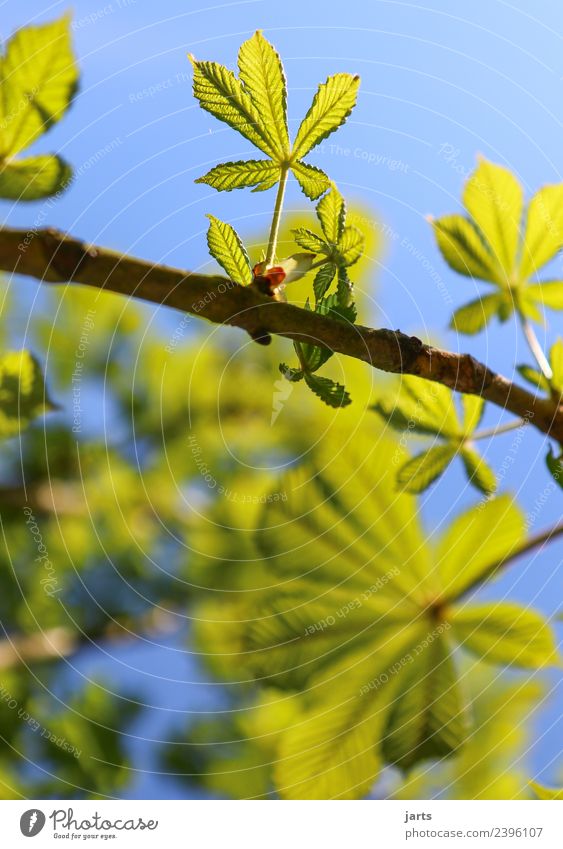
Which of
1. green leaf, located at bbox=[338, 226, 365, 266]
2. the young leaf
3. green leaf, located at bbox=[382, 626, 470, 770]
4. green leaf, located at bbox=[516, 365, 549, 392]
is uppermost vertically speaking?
the young leaf

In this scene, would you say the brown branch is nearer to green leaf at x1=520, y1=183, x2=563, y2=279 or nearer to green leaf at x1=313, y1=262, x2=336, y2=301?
green leaf at x1=313, y1=262, x2=336, y2=301

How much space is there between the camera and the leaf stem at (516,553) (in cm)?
60

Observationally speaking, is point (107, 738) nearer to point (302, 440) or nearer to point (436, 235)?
point (302, 440)

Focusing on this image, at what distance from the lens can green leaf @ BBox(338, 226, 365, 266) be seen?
1.49ft

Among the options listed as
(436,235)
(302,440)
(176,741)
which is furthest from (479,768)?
(436,235)

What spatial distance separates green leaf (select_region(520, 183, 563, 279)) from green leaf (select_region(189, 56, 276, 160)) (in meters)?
0.32

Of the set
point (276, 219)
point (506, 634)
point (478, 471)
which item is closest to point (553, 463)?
point (478, 471)

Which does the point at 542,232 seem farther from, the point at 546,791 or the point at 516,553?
the point at 546,791

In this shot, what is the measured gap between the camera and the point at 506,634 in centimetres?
62

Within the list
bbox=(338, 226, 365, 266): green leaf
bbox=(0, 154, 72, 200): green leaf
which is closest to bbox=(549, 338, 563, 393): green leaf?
bbox=(338, 226, 365, 266): green leaf

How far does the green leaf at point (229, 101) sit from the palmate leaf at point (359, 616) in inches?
12.9

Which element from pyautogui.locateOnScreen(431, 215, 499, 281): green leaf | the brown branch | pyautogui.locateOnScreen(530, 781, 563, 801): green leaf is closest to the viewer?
the brown branch

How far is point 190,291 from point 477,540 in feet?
1.27

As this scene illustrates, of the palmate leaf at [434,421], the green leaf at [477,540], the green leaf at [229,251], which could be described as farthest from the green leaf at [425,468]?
the green leaf at [229,251]
